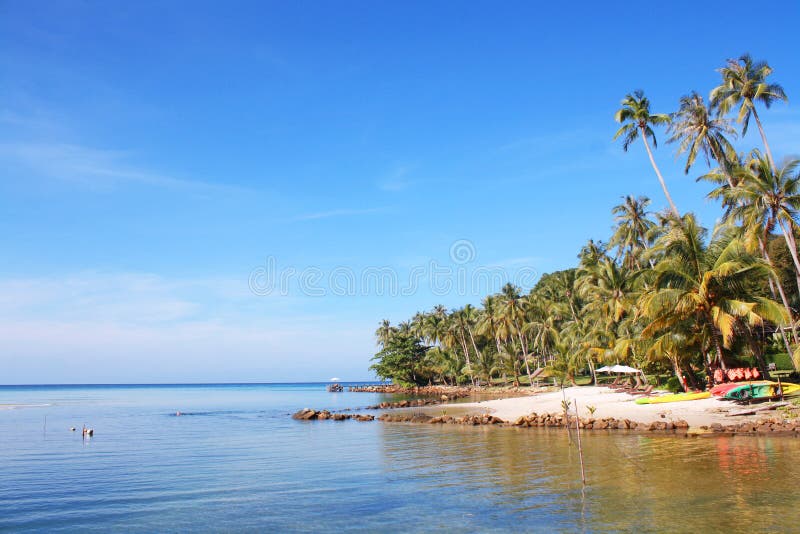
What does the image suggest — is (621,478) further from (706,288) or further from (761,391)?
(706,288)

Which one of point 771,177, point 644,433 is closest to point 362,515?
point 644,433

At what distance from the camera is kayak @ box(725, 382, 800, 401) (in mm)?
28031

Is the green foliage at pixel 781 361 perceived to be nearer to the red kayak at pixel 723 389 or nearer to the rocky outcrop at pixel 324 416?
the red kayak at pixel 723 389

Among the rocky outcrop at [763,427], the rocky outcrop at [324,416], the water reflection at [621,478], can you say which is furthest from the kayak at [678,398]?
the rocky outcrop at [324,416]

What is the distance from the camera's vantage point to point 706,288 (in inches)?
1206

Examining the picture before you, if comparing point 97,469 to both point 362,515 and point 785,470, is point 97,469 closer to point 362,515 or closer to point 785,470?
point 362,515

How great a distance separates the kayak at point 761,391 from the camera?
92.0 ft

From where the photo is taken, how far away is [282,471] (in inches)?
879

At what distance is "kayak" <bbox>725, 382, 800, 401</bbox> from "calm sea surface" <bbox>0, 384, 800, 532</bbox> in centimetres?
651

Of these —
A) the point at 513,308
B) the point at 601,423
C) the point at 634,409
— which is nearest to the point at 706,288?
the point at 634,409

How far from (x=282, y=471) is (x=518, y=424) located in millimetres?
16364

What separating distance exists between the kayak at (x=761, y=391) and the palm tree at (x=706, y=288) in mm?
2635

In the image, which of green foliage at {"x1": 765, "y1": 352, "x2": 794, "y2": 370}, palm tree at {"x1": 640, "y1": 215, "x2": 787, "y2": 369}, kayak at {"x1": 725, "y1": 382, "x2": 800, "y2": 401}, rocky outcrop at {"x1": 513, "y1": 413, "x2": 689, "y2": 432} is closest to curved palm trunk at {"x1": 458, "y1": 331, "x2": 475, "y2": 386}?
green foliage at {"x1": 765, "y1": 352, "x2": 794, "y2": 370}

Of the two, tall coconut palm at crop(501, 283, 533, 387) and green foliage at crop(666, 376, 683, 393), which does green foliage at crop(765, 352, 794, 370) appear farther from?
tall coconut palm at crop(501, 283, 533, 387)
